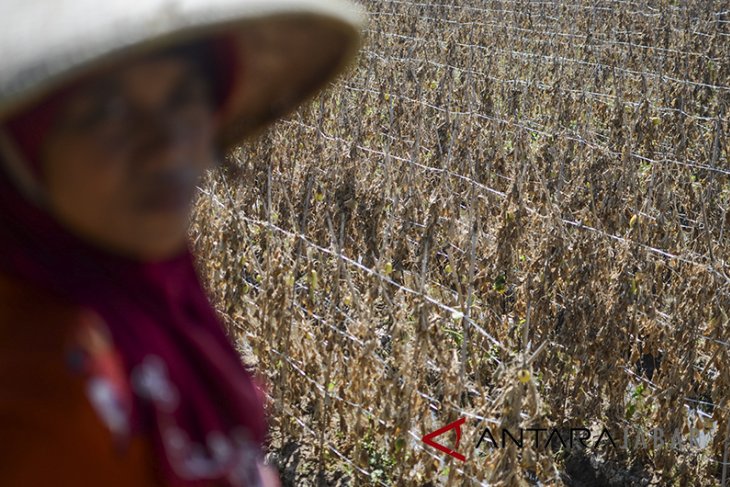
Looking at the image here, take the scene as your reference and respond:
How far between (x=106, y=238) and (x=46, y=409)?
0.46 feet

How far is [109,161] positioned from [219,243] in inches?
103

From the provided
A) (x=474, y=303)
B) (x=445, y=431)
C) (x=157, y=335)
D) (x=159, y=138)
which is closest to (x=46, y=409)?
(x=157, y=335)

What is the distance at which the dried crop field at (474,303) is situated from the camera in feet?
8.47

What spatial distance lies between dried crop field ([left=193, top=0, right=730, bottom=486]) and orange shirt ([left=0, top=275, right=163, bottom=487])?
1.42 m

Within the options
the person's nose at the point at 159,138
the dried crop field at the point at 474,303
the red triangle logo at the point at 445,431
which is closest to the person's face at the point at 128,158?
the person's nose at the point at 159,138

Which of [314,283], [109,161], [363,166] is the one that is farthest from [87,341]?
[363,166]

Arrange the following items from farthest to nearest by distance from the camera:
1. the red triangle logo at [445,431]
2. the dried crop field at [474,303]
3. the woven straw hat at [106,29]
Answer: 1. the dried crop field at [474,303]
2. the red triangle logo at [445,431]
3. the woven straw hat at [106,29]

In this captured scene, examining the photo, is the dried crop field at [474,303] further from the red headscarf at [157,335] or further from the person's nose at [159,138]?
the person's nose at [159,138]

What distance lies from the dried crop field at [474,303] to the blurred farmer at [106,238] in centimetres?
133

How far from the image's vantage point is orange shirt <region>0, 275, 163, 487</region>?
2.03 ft

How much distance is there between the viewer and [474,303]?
361cm

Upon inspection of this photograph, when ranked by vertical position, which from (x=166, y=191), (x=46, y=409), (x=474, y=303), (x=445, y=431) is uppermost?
(x=166, y=191)

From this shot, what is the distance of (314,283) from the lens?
2.94 m

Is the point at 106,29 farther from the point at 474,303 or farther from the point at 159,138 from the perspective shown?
the point at 474,303
